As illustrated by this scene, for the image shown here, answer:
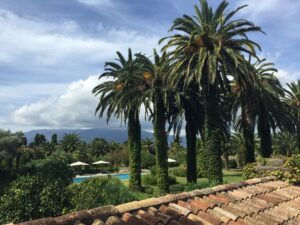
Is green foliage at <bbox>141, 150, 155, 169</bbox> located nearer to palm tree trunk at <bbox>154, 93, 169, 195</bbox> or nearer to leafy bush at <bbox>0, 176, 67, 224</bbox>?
palm tree trunk at <bbox>154, 93, 169, 195</bbox>

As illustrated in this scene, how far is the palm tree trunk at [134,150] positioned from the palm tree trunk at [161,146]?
3.83 meters

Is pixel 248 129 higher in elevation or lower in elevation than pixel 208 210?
higher

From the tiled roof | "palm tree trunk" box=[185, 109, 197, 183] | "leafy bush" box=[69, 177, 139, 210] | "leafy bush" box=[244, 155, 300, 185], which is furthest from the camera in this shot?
"palm tree trunk" box=[185, 109, 197, 183]

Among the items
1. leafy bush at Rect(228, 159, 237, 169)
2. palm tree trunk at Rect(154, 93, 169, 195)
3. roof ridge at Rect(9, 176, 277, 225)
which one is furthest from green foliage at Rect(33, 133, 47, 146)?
roof ridge at Rect(9, 176, 277, 225)

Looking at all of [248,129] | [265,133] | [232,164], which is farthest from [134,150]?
[232,164]

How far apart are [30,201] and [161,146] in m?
Answer: 14.7

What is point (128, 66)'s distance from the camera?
3422cm

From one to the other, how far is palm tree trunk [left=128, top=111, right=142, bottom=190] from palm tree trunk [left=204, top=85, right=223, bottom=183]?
8948 millimetres

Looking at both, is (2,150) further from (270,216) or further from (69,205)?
→ (270,216)

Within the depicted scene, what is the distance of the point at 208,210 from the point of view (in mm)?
5590

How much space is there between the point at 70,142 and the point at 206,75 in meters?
78.9

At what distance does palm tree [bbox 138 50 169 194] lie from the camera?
31078 mm

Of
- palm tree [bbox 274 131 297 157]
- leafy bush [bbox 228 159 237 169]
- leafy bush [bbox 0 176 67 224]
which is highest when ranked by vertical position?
palm tree [bbox 274 131 297 157]

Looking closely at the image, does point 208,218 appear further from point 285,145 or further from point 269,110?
point 285,145
